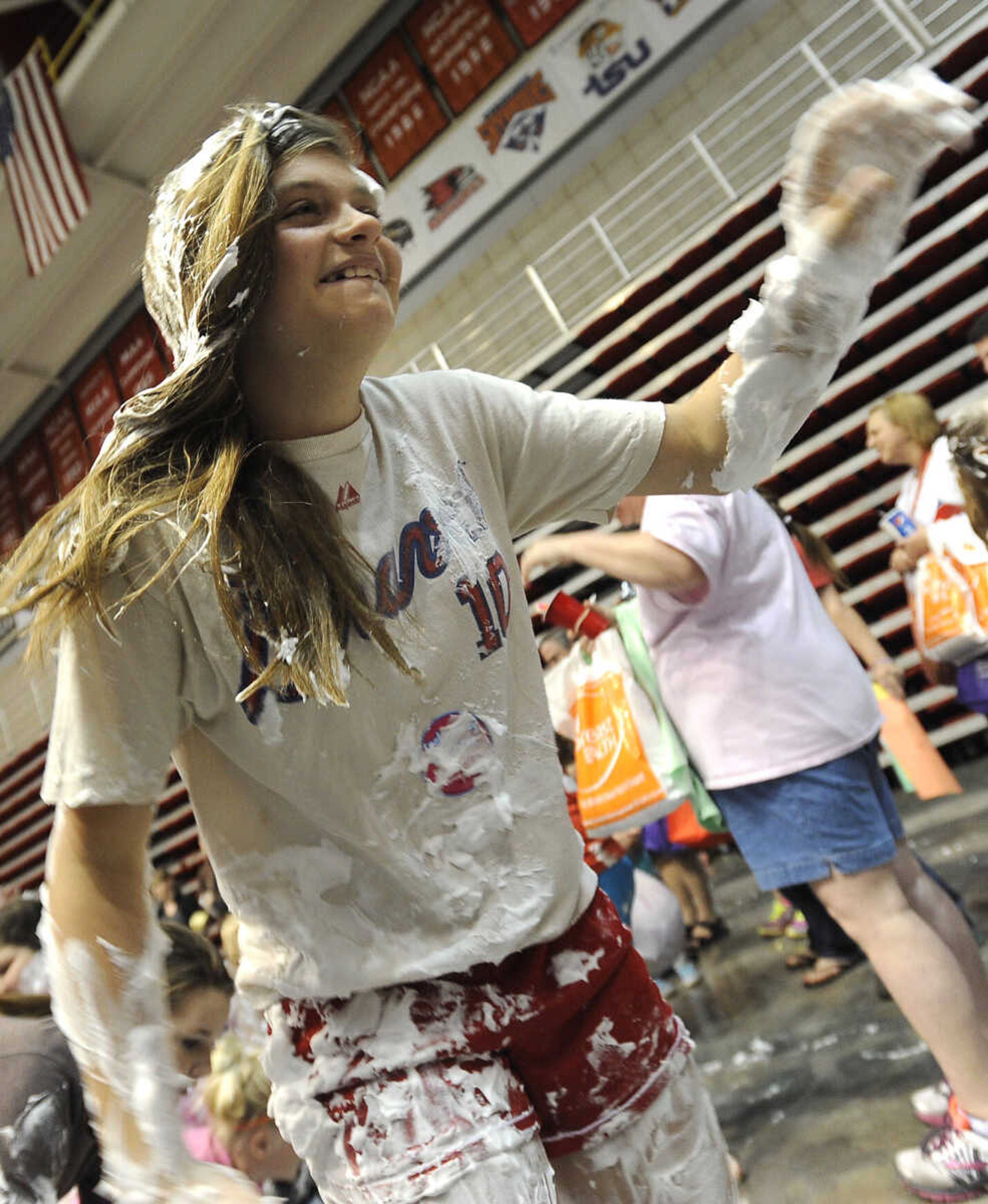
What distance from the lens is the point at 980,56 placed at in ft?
18.1

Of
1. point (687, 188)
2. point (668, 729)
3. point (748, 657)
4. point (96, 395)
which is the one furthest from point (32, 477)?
point (748, 657)

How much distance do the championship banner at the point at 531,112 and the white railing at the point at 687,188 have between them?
0.61 meters

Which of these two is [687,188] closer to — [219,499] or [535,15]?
[535,15]

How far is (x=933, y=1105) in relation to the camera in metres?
1.82

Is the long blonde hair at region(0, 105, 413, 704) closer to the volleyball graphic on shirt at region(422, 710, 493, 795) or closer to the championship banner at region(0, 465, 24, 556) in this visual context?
the volleyball graphic on shirt at region(422, 710, 493, 795)

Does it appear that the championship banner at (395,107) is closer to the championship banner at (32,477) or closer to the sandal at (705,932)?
the championship banner at (32,477)

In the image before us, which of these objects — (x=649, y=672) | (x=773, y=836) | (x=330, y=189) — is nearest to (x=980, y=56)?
(x=649, y=672)

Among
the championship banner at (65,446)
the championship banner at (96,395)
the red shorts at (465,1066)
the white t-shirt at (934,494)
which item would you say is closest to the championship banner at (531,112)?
the championship banner at (96,395)

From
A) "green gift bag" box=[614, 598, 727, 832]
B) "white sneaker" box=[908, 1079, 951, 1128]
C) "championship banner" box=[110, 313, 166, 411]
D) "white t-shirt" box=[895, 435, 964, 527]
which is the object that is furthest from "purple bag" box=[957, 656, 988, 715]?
"championship banner" box=[110, 313, 166, 411]

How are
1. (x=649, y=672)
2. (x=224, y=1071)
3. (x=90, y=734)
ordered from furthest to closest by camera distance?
(x=649, y=672)
(x=224, y=1071)
(x=90, y=734)

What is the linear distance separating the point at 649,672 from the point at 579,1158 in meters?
1.43

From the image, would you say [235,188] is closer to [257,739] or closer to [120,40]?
[257,739]

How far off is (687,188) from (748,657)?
5831mm

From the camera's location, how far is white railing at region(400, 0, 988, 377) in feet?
19.6
